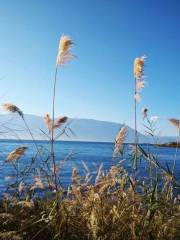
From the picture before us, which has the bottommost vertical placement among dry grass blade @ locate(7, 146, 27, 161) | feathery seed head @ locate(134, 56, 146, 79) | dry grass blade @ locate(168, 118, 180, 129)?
dry grass blade @ locate(7, 146, 27, 161)

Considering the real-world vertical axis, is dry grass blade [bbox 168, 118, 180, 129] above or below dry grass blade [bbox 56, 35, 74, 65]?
below

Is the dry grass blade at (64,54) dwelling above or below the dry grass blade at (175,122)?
above

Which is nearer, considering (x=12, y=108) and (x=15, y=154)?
(x=15, y=154)

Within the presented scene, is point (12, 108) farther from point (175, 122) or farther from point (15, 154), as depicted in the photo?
point (175, 122)

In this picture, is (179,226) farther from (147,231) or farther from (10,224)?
(10,224)

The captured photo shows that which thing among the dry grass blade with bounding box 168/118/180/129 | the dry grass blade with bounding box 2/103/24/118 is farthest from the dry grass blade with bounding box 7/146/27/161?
the dry grass blade with bounding box 168/118/180/129

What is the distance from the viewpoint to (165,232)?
162 inches

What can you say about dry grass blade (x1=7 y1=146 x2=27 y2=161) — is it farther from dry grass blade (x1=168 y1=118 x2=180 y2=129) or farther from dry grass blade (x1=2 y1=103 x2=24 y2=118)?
dry grass blade (x1=168 y1=118 x2=180 y2=129)

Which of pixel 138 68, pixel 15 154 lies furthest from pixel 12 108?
pixel 138 68

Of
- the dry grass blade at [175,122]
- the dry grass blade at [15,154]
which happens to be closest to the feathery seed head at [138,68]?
the dry grass blade at [175,122]

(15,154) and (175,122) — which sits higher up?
(175,122)

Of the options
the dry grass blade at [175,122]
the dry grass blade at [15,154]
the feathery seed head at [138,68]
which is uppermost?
the feathery seed head at [138,68]

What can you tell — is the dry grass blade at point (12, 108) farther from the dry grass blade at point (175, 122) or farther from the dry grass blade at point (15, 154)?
the dry grass blade at point (175, 122)

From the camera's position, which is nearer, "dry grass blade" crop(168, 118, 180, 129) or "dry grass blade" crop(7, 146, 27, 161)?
"dry grass blade" crop(7, 146, 27, 161)
